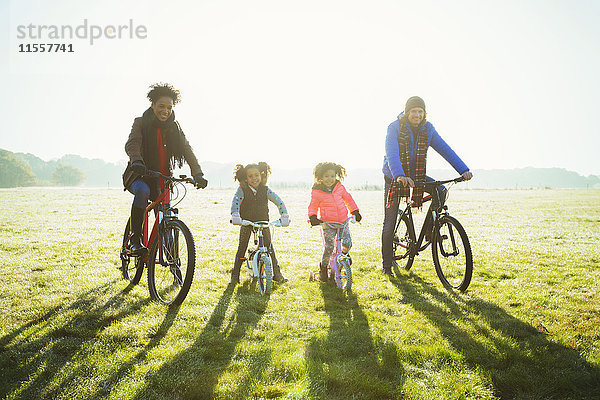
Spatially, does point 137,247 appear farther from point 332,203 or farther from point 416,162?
point 416,162

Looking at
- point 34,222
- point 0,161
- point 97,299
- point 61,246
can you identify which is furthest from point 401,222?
point 0,161

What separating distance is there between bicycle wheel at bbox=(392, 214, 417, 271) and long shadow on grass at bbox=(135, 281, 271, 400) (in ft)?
11.3

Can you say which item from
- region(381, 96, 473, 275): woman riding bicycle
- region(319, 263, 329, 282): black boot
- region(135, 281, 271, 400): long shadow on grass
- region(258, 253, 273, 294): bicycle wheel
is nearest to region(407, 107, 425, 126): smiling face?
region(381, 96, 473, 275): woman riding bicycle

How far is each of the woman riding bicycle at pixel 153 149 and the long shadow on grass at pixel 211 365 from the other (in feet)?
6.09

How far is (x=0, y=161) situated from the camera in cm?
14100

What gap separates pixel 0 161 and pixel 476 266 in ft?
584

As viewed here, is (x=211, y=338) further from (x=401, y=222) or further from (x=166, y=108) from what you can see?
(x=401, y=222)

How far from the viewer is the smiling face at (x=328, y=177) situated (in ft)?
21.1

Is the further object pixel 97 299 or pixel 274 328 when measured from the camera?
pixel 97 299

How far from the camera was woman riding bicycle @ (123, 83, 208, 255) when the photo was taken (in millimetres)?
5391

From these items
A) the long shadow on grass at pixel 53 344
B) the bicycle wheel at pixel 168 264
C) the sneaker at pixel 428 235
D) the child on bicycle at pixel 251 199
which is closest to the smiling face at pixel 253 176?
the child on bicycle at pixel 251 199

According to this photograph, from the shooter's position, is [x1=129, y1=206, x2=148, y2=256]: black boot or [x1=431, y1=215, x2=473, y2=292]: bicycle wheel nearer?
[x1=129, y1=206, x2=148, y2=256]: black boot

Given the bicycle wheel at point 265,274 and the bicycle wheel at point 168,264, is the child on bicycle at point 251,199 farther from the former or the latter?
the bicycle wheel at point 168,264

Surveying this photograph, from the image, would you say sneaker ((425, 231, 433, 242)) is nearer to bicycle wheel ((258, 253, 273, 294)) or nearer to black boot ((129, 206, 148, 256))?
bicycle wheel ((258, 253, 273, 294))
